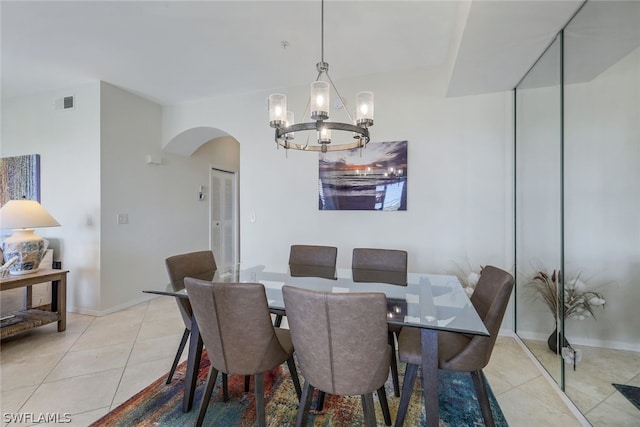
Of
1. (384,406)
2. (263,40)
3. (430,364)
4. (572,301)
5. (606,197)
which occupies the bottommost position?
(384,406)

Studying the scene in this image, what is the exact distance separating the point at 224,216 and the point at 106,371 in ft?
11.5

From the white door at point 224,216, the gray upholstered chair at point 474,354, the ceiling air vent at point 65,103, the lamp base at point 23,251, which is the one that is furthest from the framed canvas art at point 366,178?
the ceiling air vent at point 65,103

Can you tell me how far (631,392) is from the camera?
1.61 m

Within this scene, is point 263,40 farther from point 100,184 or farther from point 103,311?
point 103,311

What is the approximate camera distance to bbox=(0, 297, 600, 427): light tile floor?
1.79 m

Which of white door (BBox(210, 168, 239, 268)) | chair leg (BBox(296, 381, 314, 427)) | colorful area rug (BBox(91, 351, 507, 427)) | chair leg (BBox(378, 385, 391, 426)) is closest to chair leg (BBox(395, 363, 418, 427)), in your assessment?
chair leg (BBox(378, 385, 391, 426))

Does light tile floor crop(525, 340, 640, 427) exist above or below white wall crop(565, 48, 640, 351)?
below

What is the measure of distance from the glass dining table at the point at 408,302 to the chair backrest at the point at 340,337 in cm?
23

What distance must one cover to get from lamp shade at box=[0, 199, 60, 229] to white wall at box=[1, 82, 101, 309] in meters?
0.51

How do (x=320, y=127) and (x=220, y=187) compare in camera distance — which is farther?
(x=220, y=187)

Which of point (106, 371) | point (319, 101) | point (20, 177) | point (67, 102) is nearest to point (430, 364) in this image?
point (319, 101)

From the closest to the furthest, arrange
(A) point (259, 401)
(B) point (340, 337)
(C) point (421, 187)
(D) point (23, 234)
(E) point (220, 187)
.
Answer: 1. (B) point (340, 337)
2. (A) point (259, 401)
3. (D) point (23, 234)
4. (C) point (421, 187)
5. (E) point (220, 187)

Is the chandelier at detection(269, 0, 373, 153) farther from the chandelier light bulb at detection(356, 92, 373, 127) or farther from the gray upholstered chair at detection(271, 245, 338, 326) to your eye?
the gray upholstered chair at detection(271, 245, 338, 326)

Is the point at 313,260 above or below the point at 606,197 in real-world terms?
below
